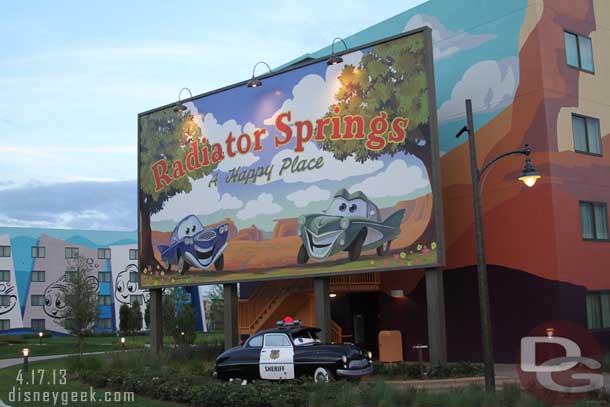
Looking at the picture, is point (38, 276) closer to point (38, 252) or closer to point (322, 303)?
point (38, 252)

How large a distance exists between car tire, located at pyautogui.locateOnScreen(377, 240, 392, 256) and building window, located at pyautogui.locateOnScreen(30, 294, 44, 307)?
62.0m

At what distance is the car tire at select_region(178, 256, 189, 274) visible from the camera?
3216cm

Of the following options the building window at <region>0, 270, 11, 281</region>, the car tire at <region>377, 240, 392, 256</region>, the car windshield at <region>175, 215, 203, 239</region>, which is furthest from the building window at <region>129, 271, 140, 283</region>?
the car tire at <region>377, 240, 392, 256</region>

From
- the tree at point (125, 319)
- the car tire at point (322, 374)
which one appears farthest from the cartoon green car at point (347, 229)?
the tree at point (125, 319)

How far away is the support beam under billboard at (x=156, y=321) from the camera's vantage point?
34438 millimetres

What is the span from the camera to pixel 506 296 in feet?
85.1

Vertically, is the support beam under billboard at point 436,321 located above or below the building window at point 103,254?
below

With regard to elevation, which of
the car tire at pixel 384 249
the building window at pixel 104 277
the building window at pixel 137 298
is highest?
the building window at pixel 104 277

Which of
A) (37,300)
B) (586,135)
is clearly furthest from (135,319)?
(586,135)

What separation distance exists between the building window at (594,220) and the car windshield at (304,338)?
427 inches

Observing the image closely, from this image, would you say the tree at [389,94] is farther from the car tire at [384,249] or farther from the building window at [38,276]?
the building window at [38,276]

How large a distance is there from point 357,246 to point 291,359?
6.27 metres

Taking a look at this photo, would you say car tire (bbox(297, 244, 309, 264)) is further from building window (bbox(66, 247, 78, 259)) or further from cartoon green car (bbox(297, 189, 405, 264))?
building window (bbox(66, 247, 78, 259))

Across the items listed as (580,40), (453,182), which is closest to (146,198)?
(453,182)
